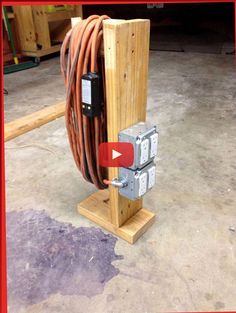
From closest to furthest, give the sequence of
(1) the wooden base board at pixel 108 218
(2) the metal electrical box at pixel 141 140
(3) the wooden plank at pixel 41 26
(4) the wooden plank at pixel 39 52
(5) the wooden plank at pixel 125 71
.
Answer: (5) the wooden plank at pixel 125 71, (2) the metal electrical box at pixel 141 140, (1) the wooden base board at pixel 108 218, (3) the wooden plank at pixel 41 26, (4) the wooden plank at pixel 39 52

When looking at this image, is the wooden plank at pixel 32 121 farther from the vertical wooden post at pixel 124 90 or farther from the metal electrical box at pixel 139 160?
the metal electrical box at pixel 139 160

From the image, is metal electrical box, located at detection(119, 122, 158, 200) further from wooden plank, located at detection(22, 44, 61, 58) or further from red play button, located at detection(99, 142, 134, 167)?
wooden plank, located at detection(22, 44, 61, 58)

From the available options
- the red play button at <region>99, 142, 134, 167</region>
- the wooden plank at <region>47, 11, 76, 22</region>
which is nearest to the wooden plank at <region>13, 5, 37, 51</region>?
the wooden plank at <region>47, 11, 76, 22</region>

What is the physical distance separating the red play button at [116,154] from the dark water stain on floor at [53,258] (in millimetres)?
361

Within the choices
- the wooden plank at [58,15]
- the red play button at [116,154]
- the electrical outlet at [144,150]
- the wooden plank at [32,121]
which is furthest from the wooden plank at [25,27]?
the electrical outlet at [144,150]

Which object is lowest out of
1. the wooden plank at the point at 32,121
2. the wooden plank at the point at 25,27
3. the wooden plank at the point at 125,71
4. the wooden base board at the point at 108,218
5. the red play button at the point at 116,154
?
the wooden base board at the point at 108,218

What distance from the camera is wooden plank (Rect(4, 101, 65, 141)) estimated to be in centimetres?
209

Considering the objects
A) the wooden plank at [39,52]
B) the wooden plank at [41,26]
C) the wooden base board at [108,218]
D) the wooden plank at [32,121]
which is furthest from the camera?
the wooden plank at [39,52]

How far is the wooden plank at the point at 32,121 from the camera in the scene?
209 cm

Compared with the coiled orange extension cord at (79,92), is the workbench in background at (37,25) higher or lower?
higher

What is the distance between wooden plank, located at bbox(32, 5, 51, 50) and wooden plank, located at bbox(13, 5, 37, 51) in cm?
6

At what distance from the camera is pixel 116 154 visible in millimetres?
1077

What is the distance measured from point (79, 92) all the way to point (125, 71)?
0.64 feet

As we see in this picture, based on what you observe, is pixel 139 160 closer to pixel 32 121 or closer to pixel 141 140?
pixel 141 140
